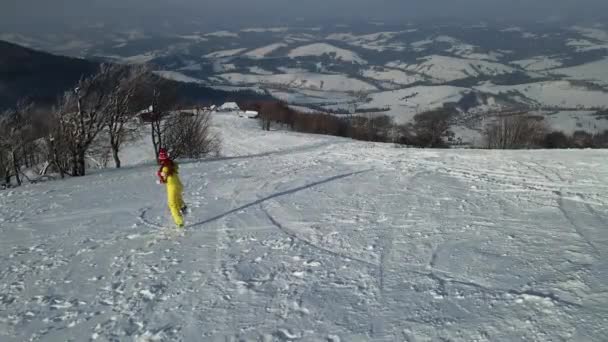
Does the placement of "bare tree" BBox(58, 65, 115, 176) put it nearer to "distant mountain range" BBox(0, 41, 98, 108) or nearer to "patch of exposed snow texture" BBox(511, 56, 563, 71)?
"distant mountain range" BBox(0, 41, 98, 108)

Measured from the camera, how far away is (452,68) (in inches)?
6772

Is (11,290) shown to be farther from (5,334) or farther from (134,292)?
(134,292)

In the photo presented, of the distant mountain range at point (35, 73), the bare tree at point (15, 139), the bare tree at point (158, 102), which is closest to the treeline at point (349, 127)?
the distant mountain range at point (35, 73)

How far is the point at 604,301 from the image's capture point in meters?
6.72

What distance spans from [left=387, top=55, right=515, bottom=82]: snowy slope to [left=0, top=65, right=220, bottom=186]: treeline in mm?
143842

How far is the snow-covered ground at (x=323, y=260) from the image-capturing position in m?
6.60

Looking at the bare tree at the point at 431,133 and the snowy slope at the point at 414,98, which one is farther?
the snowy slope at the point at 414,98

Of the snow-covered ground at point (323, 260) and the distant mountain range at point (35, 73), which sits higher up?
the distant mountain range at point (35, 73)

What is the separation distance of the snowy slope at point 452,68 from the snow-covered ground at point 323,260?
514 feet

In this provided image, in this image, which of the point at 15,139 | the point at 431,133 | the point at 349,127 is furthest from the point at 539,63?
the point at 15,139

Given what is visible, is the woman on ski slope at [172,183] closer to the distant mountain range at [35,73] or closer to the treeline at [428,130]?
the treeline at [428,130]

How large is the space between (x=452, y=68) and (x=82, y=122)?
550 feet

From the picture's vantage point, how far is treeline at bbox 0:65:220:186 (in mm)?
24594

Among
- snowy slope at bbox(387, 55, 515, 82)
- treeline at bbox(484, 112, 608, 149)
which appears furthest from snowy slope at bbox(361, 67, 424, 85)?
treeline at bbox(484, 112, 608, 149)
